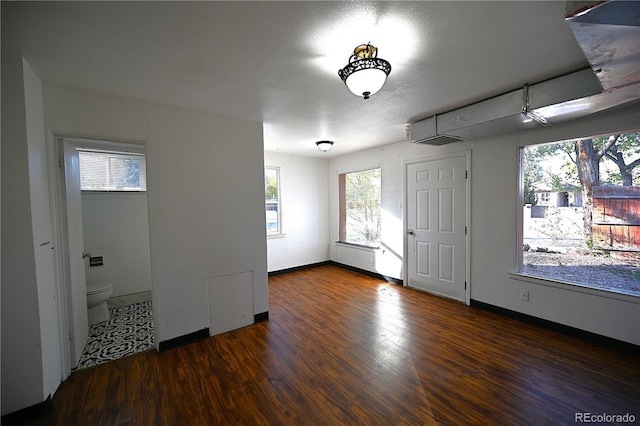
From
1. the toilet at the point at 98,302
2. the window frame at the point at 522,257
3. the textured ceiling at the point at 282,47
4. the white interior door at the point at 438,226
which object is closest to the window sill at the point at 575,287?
the window frame at the point at 522,257

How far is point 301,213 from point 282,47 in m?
3.83

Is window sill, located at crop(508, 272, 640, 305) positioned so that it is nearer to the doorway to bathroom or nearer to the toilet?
the doorway to bathroom

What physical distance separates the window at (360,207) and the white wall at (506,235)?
43 cm

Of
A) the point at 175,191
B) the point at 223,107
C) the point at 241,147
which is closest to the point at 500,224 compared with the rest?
the point at 241,147

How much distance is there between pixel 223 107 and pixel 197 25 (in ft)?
3.99

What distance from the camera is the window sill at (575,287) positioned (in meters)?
2.27

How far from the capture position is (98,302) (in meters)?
2.95

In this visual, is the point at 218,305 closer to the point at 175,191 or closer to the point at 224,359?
the point at 224,359

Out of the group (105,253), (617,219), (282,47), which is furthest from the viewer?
(105,253)

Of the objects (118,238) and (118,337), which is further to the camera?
(118,238)

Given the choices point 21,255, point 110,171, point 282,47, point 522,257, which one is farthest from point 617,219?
point 110,171

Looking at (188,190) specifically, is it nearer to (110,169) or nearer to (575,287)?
(110,169)

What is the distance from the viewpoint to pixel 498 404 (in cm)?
174

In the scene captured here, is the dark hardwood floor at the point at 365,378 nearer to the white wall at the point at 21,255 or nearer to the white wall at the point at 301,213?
the white wall at the point at 21,255
